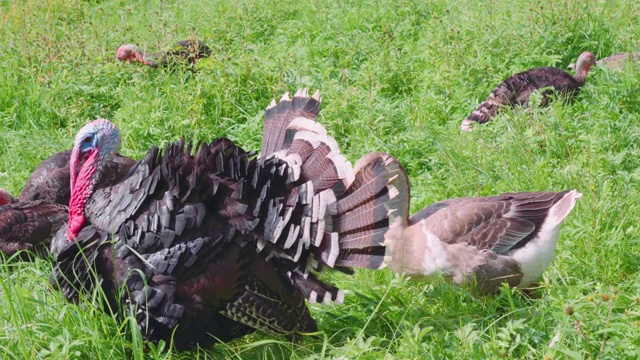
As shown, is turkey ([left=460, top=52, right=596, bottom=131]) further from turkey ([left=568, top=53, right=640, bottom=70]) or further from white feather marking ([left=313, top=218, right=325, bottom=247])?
white feather marking ([left=313, top=218, right=325, bottom=247])

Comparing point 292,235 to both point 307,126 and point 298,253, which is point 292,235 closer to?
point 298,253

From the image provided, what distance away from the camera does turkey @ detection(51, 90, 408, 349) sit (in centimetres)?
379

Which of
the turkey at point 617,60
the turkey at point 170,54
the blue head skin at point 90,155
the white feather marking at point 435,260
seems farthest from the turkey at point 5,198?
the turkey at point 617,60

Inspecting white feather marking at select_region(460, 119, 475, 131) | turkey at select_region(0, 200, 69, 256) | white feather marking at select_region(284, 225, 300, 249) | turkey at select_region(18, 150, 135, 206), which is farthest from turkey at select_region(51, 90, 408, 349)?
white feather marking at select_region(460, 119, 475, 131)

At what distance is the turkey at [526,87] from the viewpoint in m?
6.35

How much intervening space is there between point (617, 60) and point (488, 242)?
3.35 m

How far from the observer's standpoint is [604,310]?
381cm

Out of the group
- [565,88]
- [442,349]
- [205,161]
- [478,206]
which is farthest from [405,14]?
[442,349]

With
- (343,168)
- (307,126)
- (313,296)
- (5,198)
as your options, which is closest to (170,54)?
(5,198)

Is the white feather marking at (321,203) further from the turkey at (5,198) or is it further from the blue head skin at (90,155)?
the turkey at (5,198)

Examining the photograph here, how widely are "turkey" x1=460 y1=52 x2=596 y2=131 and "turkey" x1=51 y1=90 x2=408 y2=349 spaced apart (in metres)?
2.55

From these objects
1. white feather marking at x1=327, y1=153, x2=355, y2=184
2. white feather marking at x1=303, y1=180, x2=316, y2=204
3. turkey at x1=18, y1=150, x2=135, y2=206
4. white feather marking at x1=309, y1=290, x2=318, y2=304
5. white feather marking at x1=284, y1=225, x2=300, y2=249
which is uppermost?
white feather marking at x1=327, y1=153, x2=355, y2=184

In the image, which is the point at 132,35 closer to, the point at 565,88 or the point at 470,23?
the point at 470,23

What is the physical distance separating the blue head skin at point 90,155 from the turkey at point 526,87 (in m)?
2.86
